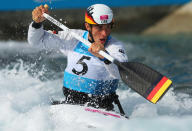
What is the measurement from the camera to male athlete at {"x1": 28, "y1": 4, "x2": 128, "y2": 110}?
3.90m

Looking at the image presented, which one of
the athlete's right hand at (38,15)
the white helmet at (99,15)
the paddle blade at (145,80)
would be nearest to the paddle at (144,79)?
the paddle blade at (145,80)

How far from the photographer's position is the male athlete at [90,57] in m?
3.90

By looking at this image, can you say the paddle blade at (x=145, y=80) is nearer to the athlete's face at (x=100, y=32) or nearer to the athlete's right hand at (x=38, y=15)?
the athlete's face at (x=100, y=32)

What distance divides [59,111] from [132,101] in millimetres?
1733

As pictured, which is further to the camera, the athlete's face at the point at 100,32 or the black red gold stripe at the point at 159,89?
the athlete's face at the point at 100,32

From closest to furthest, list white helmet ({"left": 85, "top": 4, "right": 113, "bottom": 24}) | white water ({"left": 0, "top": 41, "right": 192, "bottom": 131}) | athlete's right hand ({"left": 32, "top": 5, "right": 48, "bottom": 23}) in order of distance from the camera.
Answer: white water ({"left": 0, "top": 41, "right": 192, "bottom": 131}) → white helmet ({"left": 85, "top": 4, "right": 113, "bottom": 24}) → athlete's right hand ({"left": 32, "top": 5, "right": 48, "bottom": 23})

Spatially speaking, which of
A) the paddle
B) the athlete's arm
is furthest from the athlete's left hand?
the athlete's arm

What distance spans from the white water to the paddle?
255 mm

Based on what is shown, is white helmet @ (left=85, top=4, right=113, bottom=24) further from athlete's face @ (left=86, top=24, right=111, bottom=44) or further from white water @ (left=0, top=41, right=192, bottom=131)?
white water @ (left=0, top=41, right=192, bottom=131)

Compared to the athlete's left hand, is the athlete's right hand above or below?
above

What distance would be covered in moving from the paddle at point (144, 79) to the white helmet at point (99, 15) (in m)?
0.23

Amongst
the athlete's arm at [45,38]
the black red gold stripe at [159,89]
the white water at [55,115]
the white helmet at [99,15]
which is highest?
the white helmet at [99,15]

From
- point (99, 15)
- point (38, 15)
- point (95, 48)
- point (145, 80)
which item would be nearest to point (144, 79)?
point (145, 80)

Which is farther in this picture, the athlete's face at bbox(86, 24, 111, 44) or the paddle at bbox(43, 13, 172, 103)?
the athlete's face at bbox(86, 24, 111, 44)
